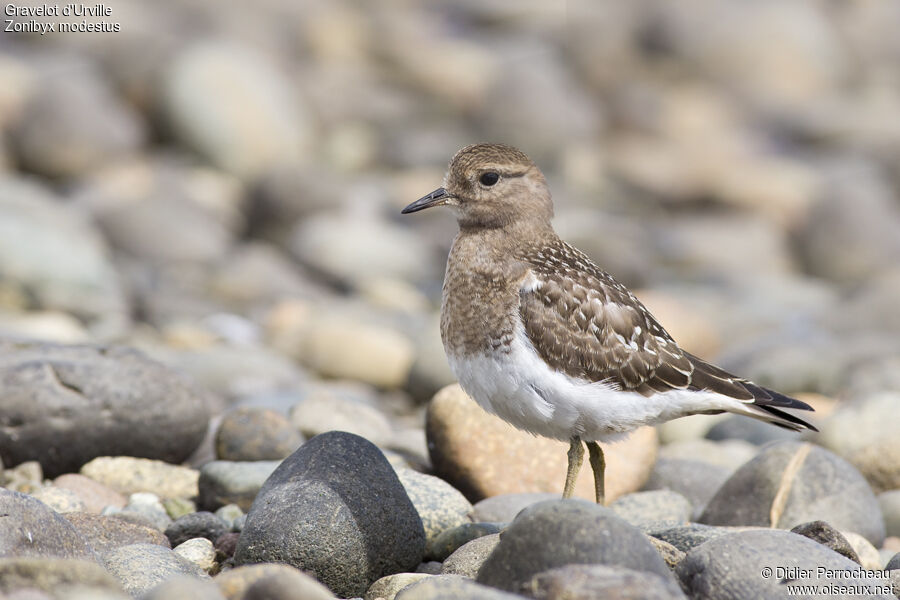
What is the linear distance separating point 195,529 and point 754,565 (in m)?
3.10

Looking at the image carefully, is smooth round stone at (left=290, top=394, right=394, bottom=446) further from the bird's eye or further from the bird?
the bird's eye

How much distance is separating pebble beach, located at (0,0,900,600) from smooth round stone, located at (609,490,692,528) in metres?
0.03

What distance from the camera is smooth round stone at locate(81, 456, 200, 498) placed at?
22.8ft

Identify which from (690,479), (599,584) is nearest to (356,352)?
(690,479)

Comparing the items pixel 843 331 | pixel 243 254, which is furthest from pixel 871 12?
pixel 243 254

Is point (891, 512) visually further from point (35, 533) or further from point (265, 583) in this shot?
point (35, 533)

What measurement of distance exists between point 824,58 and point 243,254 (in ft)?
56.6

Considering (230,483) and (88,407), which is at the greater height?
(88,407)

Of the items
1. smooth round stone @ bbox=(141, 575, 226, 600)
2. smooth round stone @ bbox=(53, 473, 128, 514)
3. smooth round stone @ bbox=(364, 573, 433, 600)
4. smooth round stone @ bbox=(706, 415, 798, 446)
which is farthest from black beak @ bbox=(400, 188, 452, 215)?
smooth round stone @ bbox=(706, 415, 798, 446)

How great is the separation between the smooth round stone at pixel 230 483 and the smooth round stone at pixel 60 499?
77cm

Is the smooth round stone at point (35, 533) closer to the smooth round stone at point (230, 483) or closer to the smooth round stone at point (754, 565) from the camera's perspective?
the smooth round stone at point (230, 483)

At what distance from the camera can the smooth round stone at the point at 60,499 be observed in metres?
6.29

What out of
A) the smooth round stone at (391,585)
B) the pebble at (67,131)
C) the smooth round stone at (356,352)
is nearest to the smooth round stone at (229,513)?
the smooth round stone at (391,585)

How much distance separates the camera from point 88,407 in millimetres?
7004
